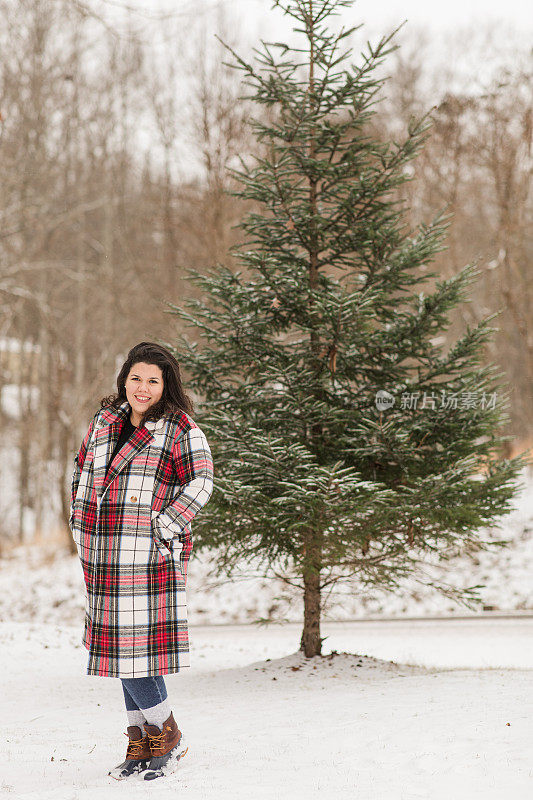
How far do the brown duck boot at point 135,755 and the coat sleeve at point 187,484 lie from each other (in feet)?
3.61

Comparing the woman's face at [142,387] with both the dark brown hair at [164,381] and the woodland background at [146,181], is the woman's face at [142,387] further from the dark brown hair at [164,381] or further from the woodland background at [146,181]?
the woodland background at [146,181]

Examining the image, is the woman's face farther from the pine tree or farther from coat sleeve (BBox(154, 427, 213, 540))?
the pine tree

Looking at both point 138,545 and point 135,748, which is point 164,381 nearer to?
point 138,545

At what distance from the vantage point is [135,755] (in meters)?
3.87

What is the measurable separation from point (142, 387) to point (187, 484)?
1.89 ft

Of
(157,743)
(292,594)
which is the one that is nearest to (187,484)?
(157,743)

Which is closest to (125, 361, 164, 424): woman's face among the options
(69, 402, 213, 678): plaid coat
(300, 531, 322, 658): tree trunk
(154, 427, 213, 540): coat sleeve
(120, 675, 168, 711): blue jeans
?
(69, 402, 213, 678): plaid coat

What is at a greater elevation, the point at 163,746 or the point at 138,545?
the point at 138,545

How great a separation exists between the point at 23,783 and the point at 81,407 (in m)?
14.1

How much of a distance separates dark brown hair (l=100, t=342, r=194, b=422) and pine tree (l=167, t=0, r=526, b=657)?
5.90 ft

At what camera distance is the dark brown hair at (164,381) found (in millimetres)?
3992

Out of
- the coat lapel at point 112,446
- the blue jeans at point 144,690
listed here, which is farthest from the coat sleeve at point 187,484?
the blue jeans at point 144,690

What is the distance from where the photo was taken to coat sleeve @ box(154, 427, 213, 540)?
12.1 feet

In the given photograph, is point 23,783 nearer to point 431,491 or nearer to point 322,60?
point 431,491
